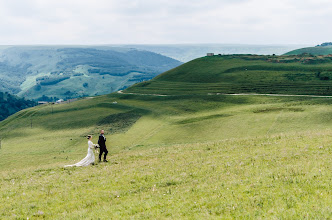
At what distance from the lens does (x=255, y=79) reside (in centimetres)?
14725

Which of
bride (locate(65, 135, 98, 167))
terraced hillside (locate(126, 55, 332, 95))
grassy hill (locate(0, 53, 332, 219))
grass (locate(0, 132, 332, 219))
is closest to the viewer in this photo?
grass (locate(0, 132, 332, 219))

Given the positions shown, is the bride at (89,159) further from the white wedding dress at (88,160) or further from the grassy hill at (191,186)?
the grassy hill at (191,186)

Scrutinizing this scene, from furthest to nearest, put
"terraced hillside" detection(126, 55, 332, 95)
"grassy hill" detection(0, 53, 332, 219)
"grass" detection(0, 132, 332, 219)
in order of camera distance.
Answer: "terraced hillside" detection(126, 55, 332, 95)
"grassy hill" detection(0, 53, 332, 219)
"grass" detection(0, 132, 332, 219)

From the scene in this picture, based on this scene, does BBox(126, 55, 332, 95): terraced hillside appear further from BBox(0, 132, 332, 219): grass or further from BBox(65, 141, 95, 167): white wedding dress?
BBox(65, 141, 95, 167): white wedding dress

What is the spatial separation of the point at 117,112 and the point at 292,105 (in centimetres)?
6758

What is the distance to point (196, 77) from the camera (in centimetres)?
17950

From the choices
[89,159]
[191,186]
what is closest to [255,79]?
[89,159]

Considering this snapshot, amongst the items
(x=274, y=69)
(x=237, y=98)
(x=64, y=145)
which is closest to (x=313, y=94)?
(x=237, y=98)

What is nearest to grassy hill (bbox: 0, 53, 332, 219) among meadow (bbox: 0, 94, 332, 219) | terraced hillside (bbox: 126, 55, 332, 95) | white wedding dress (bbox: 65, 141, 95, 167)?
meadow (bbox: 0, 94, 332, 219)

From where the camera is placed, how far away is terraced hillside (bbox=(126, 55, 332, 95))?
4893 inches

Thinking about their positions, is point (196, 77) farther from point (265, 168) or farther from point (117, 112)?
point (265, 168)

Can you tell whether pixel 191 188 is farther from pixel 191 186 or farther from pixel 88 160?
pixel 88 160

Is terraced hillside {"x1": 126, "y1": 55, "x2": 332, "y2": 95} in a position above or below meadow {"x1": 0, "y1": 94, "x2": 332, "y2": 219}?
above

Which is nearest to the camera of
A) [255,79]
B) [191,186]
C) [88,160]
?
[191,186]
